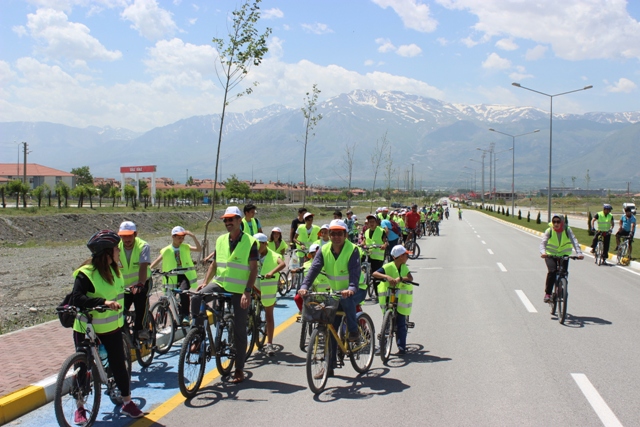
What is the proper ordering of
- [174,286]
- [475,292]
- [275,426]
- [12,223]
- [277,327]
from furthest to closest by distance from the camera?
[12,223], [475,292], [277,327], [174,286], [275,426]

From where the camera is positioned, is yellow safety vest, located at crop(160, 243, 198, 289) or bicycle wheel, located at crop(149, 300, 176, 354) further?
yellow safety vest, located at crop(160, 243, 198, 289)

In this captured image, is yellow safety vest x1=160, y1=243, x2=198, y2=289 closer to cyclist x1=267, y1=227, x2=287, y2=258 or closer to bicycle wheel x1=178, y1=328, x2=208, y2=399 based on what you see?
bicycle wheel x1=178, y1=328, x2=208, y2=399

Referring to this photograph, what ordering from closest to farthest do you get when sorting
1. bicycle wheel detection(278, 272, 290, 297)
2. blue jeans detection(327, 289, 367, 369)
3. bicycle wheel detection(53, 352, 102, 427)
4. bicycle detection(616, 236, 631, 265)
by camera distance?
1. bicycle wheel detection(53, 352, 102, 427)
2. blue jeans detection(327, 289, 367, 369)
3. bicycle wheel detection(278, 272, 290, 297)
4. bicycle detection(616, 236, 631, 265)

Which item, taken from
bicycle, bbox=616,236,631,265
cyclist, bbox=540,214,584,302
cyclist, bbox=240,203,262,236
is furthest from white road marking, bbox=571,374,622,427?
bicycle, bbox=616,236,631,265

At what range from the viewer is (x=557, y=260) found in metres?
9.97

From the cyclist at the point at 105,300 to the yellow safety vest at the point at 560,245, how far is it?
7.37m

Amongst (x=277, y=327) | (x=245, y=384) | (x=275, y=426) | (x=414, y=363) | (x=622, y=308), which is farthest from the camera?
(x=622, y=308)

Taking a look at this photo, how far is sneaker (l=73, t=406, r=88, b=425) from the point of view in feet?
16.0

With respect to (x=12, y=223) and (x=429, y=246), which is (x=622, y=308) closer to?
(x=429, y=246)

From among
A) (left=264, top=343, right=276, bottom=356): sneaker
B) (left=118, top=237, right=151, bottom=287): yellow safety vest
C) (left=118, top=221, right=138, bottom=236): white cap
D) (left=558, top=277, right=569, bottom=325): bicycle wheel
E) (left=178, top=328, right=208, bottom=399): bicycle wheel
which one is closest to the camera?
(left=178, top=328, right=208, bottom=399): bicycle wheel

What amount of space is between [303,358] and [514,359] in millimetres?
2550

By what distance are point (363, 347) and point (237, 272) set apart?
1.64 m

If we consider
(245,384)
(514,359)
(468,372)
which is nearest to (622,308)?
(514,359)

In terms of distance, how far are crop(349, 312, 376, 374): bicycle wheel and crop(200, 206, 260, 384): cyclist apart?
1.21 metres
